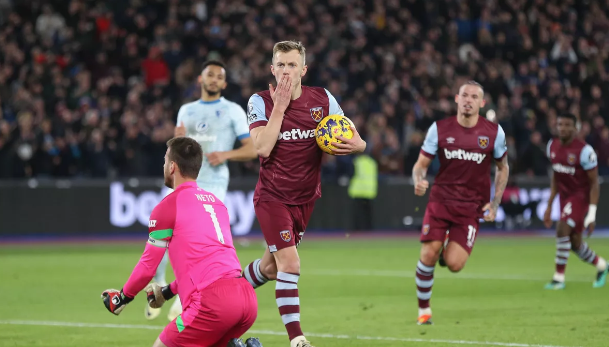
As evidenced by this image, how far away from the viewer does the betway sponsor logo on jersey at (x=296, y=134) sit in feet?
25.6

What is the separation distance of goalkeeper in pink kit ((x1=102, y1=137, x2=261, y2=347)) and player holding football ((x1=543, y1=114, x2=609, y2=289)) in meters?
7.93

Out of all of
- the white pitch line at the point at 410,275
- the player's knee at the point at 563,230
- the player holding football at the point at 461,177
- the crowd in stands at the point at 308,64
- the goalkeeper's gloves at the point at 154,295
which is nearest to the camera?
Result: the goalkeeper's gloves at the point at 154,295

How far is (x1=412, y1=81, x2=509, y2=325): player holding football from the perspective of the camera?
9.92 metres

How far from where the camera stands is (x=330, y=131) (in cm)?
766

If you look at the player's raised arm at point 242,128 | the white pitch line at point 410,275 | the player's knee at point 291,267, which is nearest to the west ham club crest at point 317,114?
the player's knee at point 291,267

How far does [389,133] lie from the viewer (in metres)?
23.3

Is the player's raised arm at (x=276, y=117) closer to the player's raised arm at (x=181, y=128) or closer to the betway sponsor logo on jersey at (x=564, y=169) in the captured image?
the player's raised arm at (x=181, y=128)

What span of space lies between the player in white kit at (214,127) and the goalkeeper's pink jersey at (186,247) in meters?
4.06

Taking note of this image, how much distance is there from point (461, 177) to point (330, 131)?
286 cm

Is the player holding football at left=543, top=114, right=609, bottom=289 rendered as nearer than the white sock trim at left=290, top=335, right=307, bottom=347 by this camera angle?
No

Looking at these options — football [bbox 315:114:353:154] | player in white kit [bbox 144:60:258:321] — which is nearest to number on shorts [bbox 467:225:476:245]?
player in white kit [bbox 144:60:258:321]

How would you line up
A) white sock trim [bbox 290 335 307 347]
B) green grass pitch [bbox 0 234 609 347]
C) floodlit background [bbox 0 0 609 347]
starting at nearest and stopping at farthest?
white sock trim [bbox 290 335 307 347] < green grass pitch [bbox 0 234 609 347] < floodlit background [bbox 0 0 609 347]

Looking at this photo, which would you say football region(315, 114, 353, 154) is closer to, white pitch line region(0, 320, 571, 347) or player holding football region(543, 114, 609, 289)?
white pitch line region(0, 320, 571, 347)

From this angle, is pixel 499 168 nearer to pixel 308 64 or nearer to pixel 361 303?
pixel 361 303
